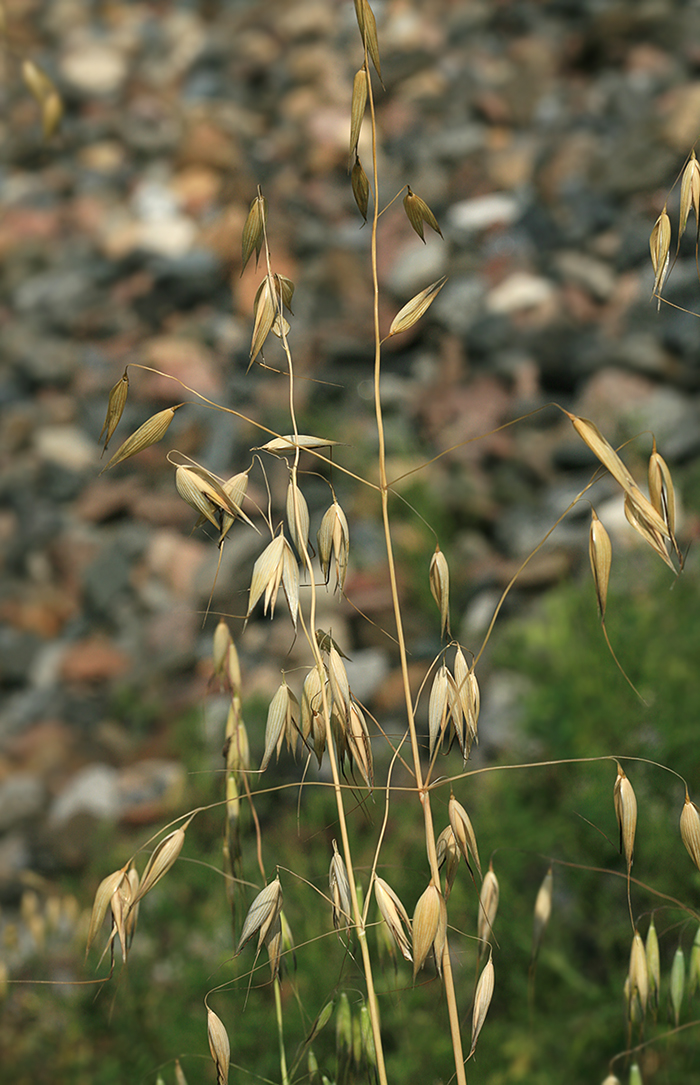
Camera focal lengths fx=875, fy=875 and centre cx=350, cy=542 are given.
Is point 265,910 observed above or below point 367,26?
below

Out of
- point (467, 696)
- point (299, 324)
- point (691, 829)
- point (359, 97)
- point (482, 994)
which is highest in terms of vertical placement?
point (359, 97)

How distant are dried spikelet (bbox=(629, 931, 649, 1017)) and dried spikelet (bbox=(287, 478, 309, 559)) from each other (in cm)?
47

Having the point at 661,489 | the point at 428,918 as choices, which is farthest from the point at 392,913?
the point at 661,489

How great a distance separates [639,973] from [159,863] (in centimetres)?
45

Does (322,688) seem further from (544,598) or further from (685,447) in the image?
(685,447)

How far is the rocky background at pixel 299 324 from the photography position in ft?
10.4

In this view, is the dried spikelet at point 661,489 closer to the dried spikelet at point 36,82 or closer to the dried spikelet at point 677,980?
the dried spikelet at point 677,980

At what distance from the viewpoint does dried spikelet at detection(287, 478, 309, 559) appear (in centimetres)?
68

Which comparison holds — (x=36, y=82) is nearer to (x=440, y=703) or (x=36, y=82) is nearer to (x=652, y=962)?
(x=440, y=703)

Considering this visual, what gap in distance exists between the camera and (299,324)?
4.57 metres

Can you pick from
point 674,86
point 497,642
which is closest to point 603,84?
point 674,86

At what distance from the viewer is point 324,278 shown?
4.66 meters

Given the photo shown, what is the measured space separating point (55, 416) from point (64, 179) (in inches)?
96.3

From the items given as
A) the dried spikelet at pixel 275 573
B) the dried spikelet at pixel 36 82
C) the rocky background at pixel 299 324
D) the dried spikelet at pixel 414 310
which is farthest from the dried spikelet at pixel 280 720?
the rocky background at pixel 299 324
